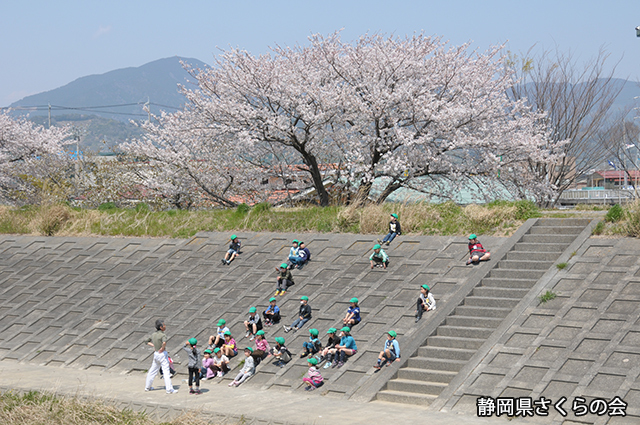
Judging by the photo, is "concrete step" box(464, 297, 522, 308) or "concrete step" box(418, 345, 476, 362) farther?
"concrete step" box(464, 297, 522, 308)

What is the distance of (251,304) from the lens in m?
16.0

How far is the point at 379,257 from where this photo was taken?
1609cm

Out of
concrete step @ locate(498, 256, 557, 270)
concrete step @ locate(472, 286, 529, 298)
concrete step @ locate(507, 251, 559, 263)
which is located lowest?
concrete step @ locate(472, 286, 529, 298)

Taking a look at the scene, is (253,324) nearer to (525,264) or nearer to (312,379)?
(312,379)

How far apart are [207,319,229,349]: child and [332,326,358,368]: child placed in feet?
9.80

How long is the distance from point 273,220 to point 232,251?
95.1 inches

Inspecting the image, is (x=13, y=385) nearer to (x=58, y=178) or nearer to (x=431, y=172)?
(x=431, y=172)

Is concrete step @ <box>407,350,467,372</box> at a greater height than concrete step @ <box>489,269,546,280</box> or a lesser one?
lesser

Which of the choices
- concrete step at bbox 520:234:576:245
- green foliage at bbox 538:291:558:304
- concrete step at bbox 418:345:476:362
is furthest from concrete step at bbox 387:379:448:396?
concrete step at bbox 520:234:576:245

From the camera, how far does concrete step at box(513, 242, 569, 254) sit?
604 inches

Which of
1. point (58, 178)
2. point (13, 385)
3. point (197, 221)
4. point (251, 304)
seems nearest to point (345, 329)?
point (251, 304)

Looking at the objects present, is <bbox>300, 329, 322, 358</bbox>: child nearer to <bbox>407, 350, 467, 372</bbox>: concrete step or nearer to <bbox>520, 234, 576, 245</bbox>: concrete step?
<bbox>407, 350, 467, 372</bbox>: concrete step

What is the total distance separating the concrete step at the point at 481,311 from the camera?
1350cm

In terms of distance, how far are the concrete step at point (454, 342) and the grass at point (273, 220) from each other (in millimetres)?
4671
